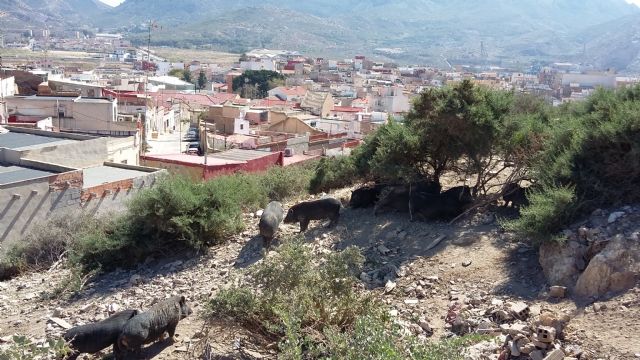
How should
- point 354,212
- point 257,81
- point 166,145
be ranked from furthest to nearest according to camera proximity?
point 257,81
point 166,145
point 354,212

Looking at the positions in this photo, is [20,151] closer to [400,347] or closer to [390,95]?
[400,347]

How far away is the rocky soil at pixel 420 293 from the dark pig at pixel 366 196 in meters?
0.26

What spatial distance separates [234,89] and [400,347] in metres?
66.0

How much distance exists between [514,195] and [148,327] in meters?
6.90

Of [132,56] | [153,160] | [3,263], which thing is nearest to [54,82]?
[153,160]

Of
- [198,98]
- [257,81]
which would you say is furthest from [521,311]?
[257,81]

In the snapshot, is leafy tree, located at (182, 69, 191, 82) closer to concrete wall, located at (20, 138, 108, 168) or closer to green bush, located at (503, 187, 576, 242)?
concrete wall, located at (20, 138, 108, 168)

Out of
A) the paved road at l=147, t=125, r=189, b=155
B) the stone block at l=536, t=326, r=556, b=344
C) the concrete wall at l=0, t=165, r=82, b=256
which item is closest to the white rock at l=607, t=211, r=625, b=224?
the stone block at l=536, t=326, r=556, b=344

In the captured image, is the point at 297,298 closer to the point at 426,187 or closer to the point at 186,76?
the point at 426,187

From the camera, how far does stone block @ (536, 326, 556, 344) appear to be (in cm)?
681

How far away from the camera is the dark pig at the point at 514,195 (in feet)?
36.9

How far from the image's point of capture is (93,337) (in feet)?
26.7

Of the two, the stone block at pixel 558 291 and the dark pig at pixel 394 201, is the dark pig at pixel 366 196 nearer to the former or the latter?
the dark pig at pixel 394 201

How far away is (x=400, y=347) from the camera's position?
244 inches
